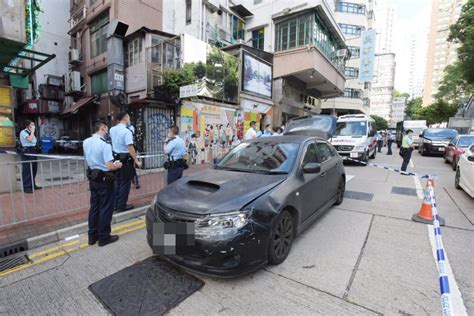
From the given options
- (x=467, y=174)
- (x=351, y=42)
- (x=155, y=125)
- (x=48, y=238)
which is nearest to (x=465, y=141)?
(x=467, y=174)

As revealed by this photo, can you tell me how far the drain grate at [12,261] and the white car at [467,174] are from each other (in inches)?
335

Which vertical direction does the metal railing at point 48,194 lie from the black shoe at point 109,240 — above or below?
above

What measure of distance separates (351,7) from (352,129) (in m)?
36.5

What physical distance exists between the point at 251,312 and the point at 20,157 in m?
7.33

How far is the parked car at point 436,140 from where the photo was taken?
1422cm

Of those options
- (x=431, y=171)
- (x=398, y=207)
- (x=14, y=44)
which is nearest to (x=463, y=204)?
(x=398, y=207)

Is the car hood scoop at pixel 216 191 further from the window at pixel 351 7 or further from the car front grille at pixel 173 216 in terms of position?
the window at pixel 351 7

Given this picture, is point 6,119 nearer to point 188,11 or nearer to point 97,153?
point 97,153

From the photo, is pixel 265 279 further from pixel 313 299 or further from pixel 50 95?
pixel 50 95

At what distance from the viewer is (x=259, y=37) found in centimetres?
2083

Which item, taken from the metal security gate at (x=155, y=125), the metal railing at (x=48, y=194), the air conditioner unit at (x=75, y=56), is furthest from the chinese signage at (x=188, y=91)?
the air conditioner unit at (x=75, y=56)

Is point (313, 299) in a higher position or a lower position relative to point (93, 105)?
lower

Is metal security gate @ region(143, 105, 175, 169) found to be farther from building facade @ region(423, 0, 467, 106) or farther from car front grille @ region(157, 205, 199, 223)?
building facade @ region(423, 0, 467, 106)

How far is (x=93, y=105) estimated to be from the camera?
1595 cm
